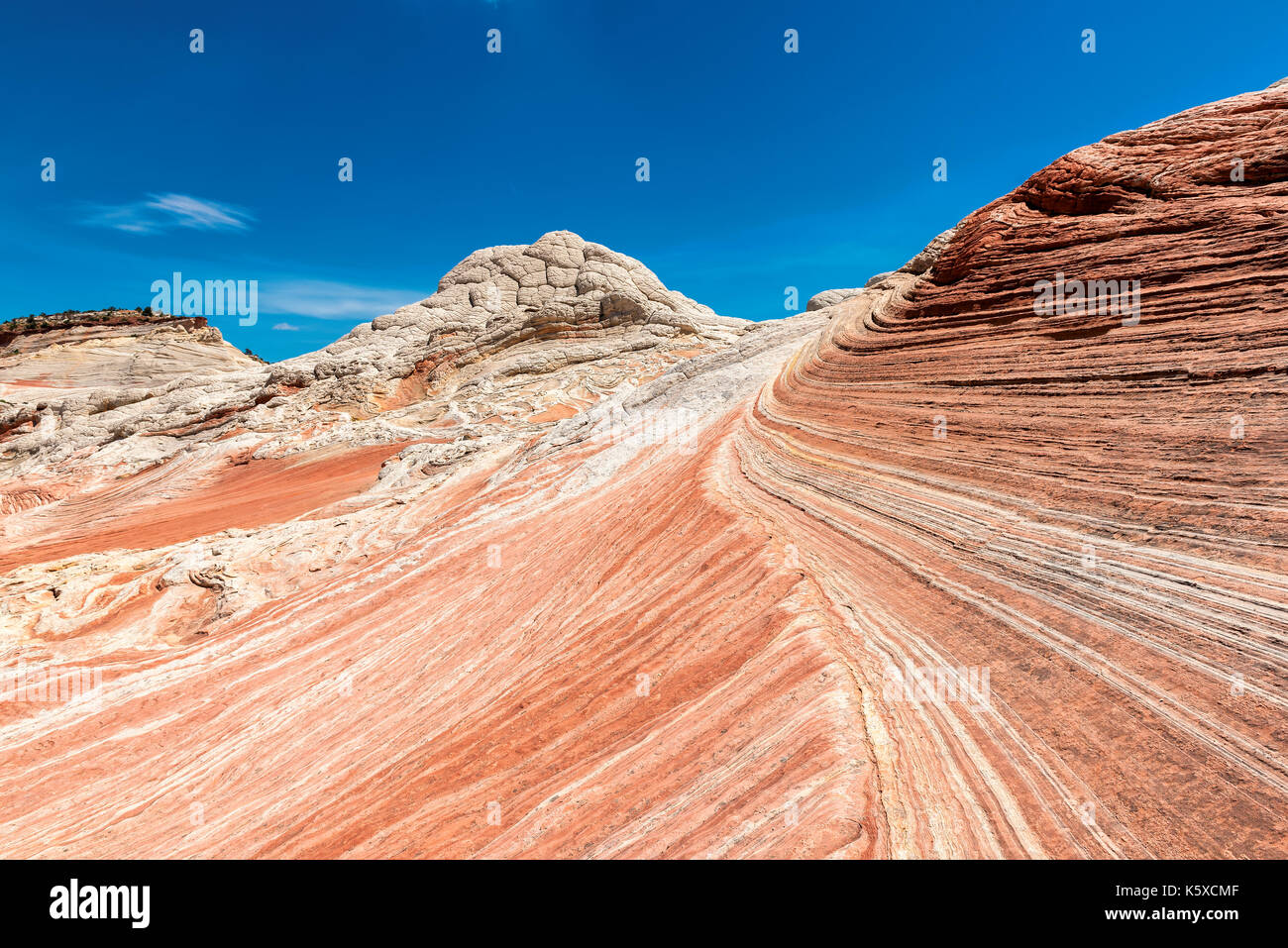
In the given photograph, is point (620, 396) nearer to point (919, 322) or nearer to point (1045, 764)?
point (919, 322)

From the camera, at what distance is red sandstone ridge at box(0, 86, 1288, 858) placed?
404 centimetres

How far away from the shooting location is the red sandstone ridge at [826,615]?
4.04 metres

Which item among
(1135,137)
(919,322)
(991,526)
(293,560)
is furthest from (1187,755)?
(293,560)

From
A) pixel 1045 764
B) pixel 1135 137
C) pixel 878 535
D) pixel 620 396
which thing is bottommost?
pixel 1045 764

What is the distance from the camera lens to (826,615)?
5887 millimetres

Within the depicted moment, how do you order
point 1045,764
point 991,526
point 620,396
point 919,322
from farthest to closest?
1. point 620,396
2. point 919,322
3. point 991,526
4. point 1045,764

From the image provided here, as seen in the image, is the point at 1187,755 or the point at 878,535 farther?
the point at 878,535

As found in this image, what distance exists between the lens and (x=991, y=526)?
6.52 m

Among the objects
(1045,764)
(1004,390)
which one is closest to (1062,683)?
(1045,764)

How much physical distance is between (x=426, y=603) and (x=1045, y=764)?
29.1ft

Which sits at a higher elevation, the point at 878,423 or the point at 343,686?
the point at 878,423

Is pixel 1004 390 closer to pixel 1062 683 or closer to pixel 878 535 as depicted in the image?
pixel 878 535
